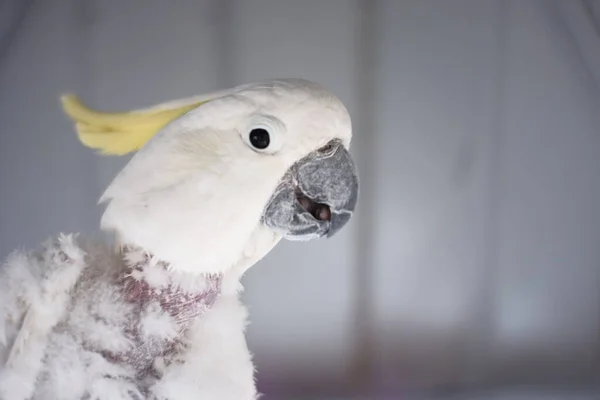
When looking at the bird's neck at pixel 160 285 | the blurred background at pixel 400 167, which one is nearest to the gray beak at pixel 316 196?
the bird's neck at pixel 160 285

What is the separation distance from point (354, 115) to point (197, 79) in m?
0.48

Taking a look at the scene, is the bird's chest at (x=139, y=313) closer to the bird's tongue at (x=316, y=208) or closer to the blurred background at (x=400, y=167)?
the bird's tongue at (x=316, y=208)

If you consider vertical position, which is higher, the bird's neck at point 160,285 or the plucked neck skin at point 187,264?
the plucked neck skin at point 187,264

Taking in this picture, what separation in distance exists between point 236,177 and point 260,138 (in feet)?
0.24

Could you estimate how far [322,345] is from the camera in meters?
1.68

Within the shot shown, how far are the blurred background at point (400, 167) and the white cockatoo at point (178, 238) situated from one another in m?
0.66

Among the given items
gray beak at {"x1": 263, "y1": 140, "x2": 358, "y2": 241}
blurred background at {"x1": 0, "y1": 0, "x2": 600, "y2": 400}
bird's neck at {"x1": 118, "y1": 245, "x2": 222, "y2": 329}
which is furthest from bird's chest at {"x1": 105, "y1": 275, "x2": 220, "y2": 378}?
blurred background at {"x1": 0, "y1": 0, "x2": 600, "y2": 400}

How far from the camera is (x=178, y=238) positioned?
82cm

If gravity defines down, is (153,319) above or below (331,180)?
below

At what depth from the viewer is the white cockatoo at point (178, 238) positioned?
767mm

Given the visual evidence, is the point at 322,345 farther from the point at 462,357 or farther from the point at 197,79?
the point at 197,79

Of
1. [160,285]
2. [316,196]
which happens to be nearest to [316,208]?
[316,196]

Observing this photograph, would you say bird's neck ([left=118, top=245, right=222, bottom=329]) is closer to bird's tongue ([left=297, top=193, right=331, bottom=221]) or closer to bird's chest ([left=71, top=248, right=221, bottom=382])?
bird's chest ([left=71, top=248, right=221, bottom=382])

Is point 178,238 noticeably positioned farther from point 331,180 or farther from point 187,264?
point 331,180
